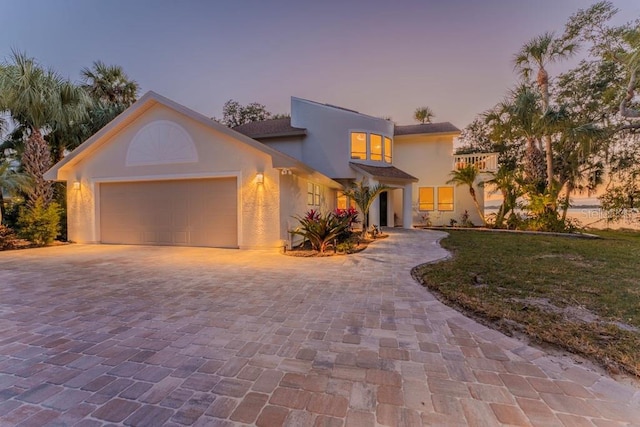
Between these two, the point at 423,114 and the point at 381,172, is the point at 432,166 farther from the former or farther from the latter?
the point at 423,114

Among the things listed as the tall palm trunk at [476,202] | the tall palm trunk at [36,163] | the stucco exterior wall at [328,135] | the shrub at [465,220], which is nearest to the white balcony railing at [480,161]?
the tall palm trunk at [476,202]

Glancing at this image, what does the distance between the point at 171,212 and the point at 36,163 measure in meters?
5.66

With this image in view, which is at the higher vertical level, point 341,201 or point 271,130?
point 271,130

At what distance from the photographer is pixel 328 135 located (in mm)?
15328

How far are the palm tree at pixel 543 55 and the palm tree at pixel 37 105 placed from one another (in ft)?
66.3

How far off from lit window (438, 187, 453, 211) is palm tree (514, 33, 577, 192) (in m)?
5.01

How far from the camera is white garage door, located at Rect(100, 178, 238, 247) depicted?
9.58 meters

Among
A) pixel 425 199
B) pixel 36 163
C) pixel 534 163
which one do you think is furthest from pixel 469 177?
pixel 36 163

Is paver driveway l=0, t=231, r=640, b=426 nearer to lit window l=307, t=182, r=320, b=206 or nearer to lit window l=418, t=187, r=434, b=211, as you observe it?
lit window l=307, t=182, r=320, b=206

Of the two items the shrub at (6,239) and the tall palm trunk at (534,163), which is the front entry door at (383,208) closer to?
the tall palm trunk at (534,163)

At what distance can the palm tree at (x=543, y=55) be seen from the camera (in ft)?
46.7

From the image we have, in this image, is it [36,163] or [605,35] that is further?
[605,35]

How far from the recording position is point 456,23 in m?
11.5

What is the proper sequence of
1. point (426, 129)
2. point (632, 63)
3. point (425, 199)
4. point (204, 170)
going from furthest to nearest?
point (425, 199), point (426, 129), point (632, 63), point (204, 170)
